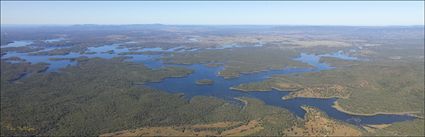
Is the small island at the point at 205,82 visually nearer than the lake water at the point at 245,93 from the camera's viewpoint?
No

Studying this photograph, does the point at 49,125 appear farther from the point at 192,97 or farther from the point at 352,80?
the point at 352,80

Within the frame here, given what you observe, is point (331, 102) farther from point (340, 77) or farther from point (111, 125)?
point (111, 125)

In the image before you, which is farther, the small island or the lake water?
the small island

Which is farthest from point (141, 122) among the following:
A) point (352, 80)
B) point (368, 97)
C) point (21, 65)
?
point (21, 65)

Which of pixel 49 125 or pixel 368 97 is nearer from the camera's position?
pixel 49 125

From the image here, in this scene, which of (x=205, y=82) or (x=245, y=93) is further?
(x=205, y=82)

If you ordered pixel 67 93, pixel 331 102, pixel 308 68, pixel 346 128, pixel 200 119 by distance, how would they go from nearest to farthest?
pixel 346 128 → pixel 200 119 → pixel 331 102 → pixel 67 93 → pixel 308 68

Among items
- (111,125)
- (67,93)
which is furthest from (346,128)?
(67,93)

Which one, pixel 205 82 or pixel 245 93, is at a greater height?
pixel 205 82

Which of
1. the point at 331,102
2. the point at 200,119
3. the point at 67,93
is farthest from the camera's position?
the point at 67,93
